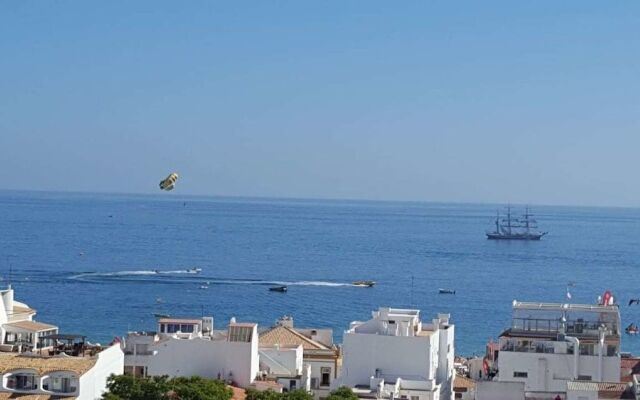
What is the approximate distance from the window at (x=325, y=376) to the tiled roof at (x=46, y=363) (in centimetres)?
1007

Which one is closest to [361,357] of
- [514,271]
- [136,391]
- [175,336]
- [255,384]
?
[255,384]

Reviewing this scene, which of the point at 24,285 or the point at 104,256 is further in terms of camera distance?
the point at 104,256

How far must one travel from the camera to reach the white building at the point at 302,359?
38.4 meters

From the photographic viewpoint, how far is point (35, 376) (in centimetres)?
3169

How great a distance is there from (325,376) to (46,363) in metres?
11.7

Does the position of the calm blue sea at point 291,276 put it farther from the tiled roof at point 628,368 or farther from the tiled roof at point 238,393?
the tiled roof at point 238,393

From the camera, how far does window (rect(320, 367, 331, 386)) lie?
4050cm

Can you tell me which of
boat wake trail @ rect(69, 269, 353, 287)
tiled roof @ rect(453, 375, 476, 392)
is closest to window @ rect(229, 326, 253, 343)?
tiled roof @ rect(453, 375, 476, 392)

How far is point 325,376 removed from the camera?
4072 cm

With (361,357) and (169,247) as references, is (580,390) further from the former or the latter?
(169,247)

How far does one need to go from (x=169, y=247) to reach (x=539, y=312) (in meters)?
122

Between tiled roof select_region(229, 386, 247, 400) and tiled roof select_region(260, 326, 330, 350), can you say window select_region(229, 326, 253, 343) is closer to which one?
tiled roof select_region(229, 386, 247, 400)

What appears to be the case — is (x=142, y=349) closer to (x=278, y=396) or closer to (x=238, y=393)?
(x=238, y=393)

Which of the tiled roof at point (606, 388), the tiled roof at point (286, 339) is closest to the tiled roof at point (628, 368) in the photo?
the tiled roof at point (606, 388)
